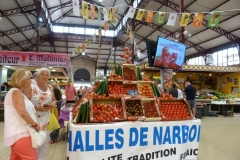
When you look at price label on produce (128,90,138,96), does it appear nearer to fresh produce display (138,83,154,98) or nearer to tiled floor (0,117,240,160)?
fresh produce display (138,83,154,98)

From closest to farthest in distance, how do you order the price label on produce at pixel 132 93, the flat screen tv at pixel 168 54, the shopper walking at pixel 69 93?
the price label on produce at pixel 132 93
the flat screen tv at pixel 168 54
the shopper walking at pixel 69 93

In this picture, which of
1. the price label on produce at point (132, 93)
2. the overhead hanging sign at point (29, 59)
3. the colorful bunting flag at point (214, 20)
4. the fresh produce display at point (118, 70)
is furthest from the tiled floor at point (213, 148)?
the overhead hanging sign at point (29, 59)

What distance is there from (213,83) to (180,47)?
30.3 feet

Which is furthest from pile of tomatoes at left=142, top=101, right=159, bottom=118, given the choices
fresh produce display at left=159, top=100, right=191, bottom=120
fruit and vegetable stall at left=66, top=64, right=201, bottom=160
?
fresh produce display at left=159, top=100, right=191, bottom=120

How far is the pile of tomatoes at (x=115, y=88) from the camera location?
3300 mm

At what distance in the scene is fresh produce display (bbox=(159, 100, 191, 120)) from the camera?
3055 millimetres

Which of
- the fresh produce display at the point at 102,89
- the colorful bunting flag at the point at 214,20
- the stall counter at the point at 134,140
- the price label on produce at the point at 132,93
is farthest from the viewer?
the colorful bunting flag at the point at 214,20

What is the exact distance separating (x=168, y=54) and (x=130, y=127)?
2939mm

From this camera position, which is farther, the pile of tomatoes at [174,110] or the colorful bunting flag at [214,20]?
the colorful bunting flag at [214,20]

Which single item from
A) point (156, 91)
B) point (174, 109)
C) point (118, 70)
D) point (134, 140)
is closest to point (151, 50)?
point (118, 70)

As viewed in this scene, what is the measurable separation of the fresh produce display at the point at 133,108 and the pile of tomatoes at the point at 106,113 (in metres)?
0.13

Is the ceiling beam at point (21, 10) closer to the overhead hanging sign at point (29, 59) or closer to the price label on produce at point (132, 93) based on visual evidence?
the overhead hanging sign at point (29, 59)

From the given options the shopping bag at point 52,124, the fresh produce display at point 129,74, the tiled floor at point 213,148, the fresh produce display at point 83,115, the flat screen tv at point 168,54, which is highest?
the flat screen tv at point 168,54

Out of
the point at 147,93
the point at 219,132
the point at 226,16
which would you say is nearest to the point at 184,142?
the point at 147,93
